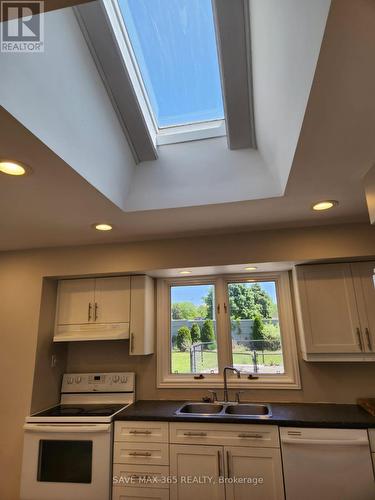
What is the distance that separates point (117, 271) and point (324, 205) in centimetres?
183

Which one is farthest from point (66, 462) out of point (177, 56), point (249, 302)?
point (177, 56)

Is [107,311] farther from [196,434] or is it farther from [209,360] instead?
[196,434]

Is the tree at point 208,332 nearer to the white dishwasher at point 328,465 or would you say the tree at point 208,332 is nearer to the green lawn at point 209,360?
the green lawn at point 209,360

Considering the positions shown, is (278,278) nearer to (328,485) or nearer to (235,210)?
(235,210)

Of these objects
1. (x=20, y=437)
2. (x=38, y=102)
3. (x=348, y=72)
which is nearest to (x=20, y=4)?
(x=38, y=102)

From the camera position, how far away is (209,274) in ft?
9.93

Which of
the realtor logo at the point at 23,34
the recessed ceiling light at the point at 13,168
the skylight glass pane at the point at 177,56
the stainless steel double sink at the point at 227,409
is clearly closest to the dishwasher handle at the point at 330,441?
the stainless steel double sink at the point at 227,409

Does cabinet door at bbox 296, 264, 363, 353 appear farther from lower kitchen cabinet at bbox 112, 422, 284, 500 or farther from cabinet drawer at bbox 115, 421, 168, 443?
cabinet drawer at bbox 115, 421, 168, 443

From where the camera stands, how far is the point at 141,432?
2.30m

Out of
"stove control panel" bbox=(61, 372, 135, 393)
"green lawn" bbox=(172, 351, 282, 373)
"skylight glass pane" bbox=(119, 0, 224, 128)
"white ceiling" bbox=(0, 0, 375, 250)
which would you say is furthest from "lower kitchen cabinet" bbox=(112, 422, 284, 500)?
"skylight glass pane" bbox=(119, 0, 224, 128)

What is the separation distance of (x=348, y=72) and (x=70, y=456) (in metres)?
2.98

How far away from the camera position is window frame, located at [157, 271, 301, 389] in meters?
2.74

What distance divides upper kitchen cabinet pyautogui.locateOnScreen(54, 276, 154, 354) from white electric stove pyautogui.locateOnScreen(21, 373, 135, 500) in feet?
2.09

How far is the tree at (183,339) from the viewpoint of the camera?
302 centimetres
